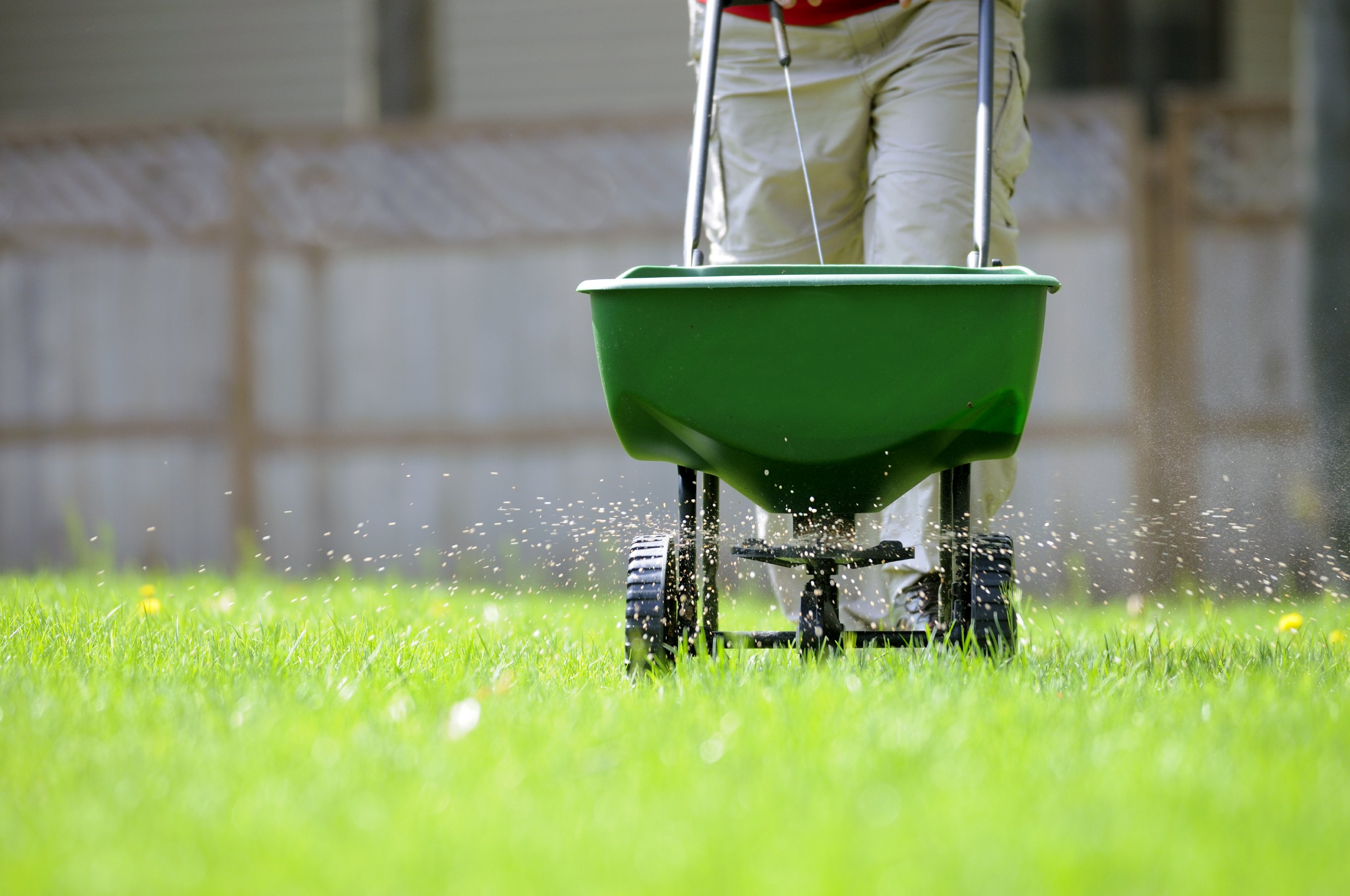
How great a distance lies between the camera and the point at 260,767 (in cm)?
148

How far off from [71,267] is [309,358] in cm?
118

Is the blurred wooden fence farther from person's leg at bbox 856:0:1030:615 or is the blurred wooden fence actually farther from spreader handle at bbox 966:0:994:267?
spreader handle at bbox 966:0:994:267

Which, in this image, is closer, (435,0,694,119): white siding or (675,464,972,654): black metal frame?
(675,464,972,654): black metal frame

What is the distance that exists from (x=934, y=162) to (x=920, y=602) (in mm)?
800

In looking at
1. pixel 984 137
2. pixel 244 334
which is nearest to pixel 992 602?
pixel 984 137

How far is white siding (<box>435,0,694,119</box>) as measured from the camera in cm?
794

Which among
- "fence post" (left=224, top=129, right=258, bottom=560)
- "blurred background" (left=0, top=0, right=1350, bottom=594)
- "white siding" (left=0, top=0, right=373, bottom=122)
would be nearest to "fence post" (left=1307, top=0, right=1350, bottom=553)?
"blurred background" (left=0, top=0, right=1350, bottom=594)

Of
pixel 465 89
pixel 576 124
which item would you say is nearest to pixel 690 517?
pixel 576 124

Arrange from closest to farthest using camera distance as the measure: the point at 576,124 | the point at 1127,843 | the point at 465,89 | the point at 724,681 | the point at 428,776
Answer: the point at 1127,843
the point at 428,776
the point at 724,681
the point at 576,124
the point at 465,89

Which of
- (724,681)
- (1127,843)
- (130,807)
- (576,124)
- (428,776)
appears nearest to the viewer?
(1127,843)

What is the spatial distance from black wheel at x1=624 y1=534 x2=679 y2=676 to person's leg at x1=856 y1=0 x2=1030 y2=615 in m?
0.51

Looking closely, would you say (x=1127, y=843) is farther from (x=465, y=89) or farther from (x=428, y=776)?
(x=465, y=89)

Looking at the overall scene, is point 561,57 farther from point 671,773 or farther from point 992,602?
point 671,773

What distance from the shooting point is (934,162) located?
2555 mm
